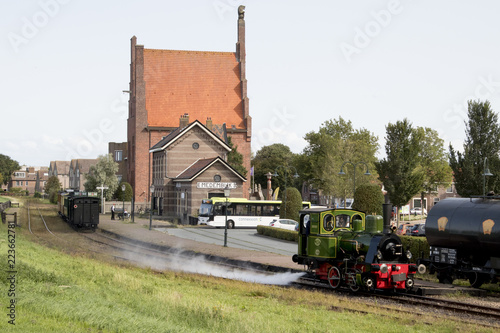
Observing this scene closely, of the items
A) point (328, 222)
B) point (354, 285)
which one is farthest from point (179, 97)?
point (354, 285)

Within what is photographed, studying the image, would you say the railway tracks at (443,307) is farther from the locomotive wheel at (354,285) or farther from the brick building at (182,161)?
the brick building at (182,161)

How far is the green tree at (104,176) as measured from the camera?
3191 inches

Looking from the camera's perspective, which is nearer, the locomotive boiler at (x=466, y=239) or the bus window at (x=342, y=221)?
the locomotive boiler at (x=466, y=239)

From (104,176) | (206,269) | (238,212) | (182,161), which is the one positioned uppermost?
(182,161)

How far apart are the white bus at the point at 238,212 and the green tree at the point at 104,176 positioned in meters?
30.5

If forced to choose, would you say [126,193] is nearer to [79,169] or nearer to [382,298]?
[382,298]

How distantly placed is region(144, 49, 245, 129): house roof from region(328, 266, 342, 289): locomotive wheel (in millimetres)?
60231

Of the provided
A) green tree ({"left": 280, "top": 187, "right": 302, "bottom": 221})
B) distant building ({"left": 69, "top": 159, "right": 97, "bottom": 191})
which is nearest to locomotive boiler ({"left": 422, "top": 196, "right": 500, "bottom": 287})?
green tree ({"left": 280, "top": 187, "right": 302, "bottom": 221})

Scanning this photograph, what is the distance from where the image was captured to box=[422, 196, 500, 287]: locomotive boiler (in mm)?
20203

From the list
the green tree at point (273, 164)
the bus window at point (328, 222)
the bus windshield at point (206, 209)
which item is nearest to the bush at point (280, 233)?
the bus windshield at point (206, 209)

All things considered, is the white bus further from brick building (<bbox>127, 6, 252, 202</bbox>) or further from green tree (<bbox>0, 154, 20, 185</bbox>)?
green tree (<bbox>0, 154, 20, 185</bbox>)

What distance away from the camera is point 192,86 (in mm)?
82125

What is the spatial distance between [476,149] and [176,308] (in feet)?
140

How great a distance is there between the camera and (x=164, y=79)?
81.1 meters
